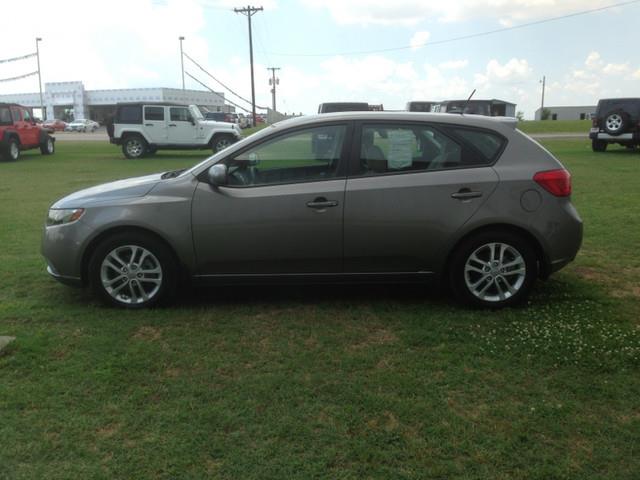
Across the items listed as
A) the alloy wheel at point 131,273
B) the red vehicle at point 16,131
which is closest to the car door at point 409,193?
the alloy wheel at point 131,273

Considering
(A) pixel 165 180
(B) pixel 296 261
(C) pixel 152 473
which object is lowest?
(C) pixel 152 473

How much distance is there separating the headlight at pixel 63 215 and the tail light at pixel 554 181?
362 cm

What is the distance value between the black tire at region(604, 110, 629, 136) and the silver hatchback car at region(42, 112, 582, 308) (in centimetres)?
1717

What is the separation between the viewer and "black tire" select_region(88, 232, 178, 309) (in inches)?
183

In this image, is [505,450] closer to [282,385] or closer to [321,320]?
[282,385]

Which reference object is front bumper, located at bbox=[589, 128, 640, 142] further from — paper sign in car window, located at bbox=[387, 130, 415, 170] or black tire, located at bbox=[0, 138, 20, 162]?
black tire, located at bbox=[0, 138, 20, 162]

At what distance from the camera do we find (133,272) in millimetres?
4699

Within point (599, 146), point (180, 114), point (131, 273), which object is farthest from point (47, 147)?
point (131, 273)

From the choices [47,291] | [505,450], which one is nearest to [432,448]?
[505,450]

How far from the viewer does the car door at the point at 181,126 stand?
21594mm

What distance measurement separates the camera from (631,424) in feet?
10.1

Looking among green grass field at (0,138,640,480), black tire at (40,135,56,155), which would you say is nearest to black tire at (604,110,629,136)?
green grass field at (0,138,640,480)

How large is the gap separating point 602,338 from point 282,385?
229cm

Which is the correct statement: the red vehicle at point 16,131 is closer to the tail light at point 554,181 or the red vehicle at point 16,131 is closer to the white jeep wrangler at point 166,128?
the white jeep wrangler at point 166,128
